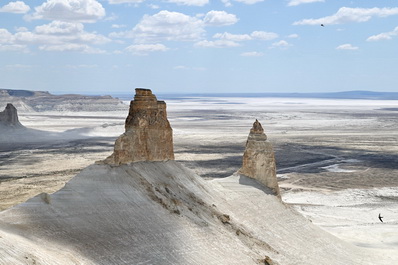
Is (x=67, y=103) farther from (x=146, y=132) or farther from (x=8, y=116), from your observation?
(x=146, y=132)

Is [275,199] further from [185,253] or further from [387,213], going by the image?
[387,213]

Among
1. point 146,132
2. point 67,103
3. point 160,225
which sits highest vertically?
point 146,132

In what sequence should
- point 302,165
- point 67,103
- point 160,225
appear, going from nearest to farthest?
point 160,225
point 302,165
point 67,103

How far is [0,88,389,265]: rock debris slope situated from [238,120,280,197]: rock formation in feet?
1.64

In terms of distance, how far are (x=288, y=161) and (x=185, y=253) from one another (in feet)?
163

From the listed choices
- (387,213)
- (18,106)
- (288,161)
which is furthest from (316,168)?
(18,106)

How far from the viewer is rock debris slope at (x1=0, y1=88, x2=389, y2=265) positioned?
17922mm

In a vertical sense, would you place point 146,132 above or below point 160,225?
above

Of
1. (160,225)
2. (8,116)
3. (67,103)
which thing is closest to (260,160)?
(160,225)

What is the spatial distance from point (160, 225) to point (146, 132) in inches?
223

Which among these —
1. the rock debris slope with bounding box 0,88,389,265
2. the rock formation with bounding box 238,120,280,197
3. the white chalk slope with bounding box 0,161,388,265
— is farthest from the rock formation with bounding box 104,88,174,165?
the rock formation with bounding box 238,120,280,197

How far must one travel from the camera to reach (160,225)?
71.4 feet

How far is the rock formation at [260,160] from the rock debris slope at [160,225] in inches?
19.7

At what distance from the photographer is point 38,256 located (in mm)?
16094
